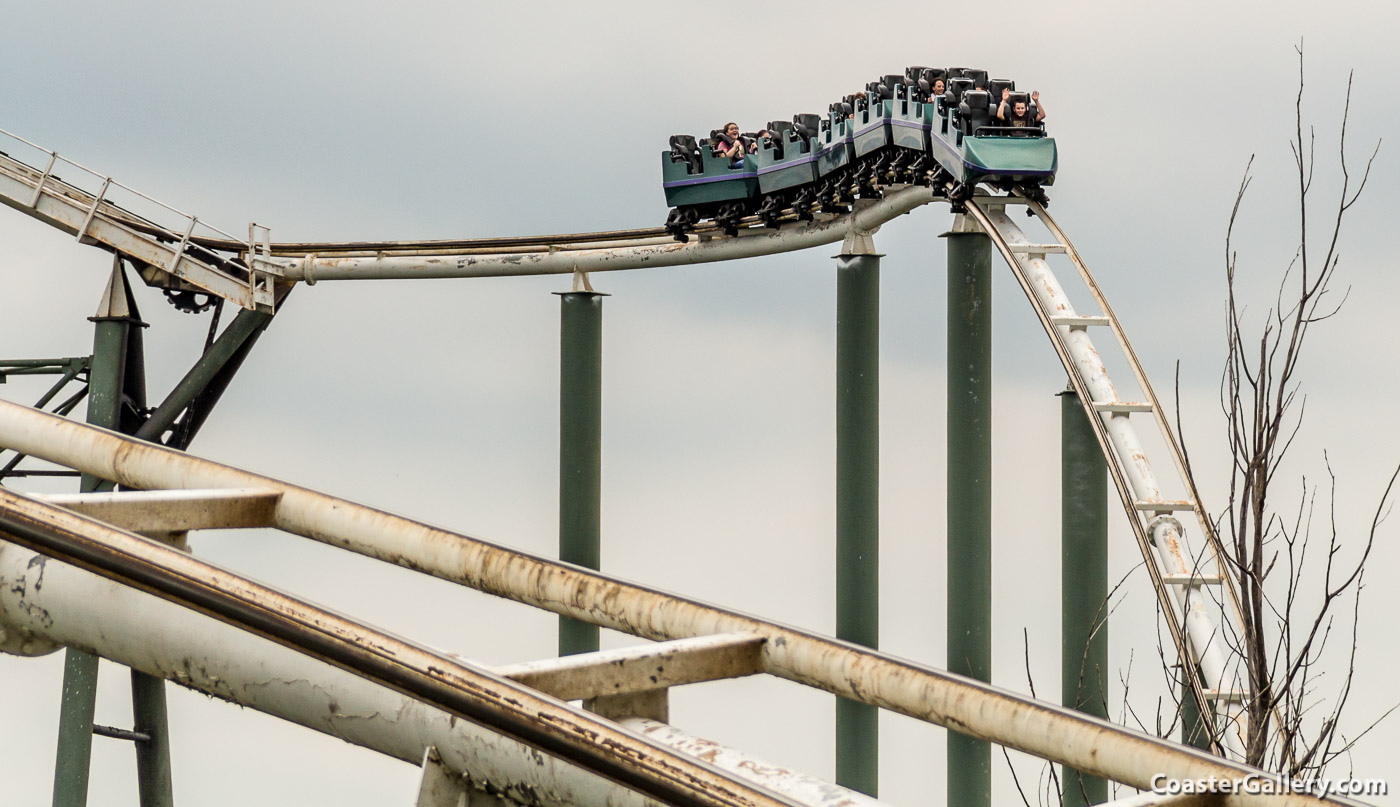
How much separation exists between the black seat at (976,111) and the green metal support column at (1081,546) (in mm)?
1442

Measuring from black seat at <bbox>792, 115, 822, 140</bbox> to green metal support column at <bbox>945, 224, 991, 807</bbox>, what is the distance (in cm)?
233

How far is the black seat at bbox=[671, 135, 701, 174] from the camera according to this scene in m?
9.88

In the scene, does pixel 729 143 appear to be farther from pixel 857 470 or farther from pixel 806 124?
pixel 857 470

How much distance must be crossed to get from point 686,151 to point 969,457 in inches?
146

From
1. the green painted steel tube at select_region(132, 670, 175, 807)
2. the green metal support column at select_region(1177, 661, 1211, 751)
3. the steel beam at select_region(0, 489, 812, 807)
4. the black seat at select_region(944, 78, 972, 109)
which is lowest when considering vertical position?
the green painted steel tube at select_region(132, 670, 175, 807)

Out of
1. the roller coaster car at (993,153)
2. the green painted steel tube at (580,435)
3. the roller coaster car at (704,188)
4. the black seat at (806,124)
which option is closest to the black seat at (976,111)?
the roller coaster car at (993,153)

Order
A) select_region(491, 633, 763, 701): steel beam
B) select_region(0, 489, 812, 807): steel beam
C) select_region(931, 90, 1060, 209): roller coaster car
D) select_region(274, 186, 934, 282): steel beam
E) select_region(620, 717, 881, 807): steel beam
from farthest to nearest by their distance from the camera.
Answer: select_region(274, 186, 934, 282): steel beam
select_region(931, 90, 1060, 209): roller coaster car
select_region(491, 633, 763, 701): steel beam
select_region(620, 717, 881, 807): steel beam
select_region(0, 489, 812, 807): steel beam

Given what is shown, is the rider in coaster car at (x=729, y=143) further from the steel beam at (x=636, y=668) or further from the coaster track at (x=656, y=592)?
the steel beam at (x=636, y=668)

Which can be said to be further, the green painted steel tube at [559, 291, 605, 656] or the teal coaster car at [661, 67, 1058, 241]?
the green painted steel tube at [559, 291, 605, 656]

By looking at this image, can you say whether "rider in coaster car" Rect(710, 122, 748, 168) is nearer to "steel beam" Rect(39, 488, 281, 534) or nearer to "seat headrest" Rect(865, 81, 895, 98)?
"seat headrest" Rect(865, 81, 895, 98)

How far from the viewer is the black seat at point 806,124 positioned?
9.29m

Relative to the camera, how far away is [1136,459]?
5.86m

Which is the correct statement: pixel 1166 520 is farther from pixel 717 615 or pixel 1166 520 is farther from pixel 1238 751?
pixel 717 615

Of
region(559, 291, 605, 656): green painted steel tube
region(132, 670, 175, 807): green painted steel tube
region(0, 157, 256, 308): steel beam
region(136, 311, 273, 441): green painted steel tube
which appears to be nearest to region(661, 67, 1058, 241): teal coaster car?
region(559, 291, 605, 656): green painted steel tube
